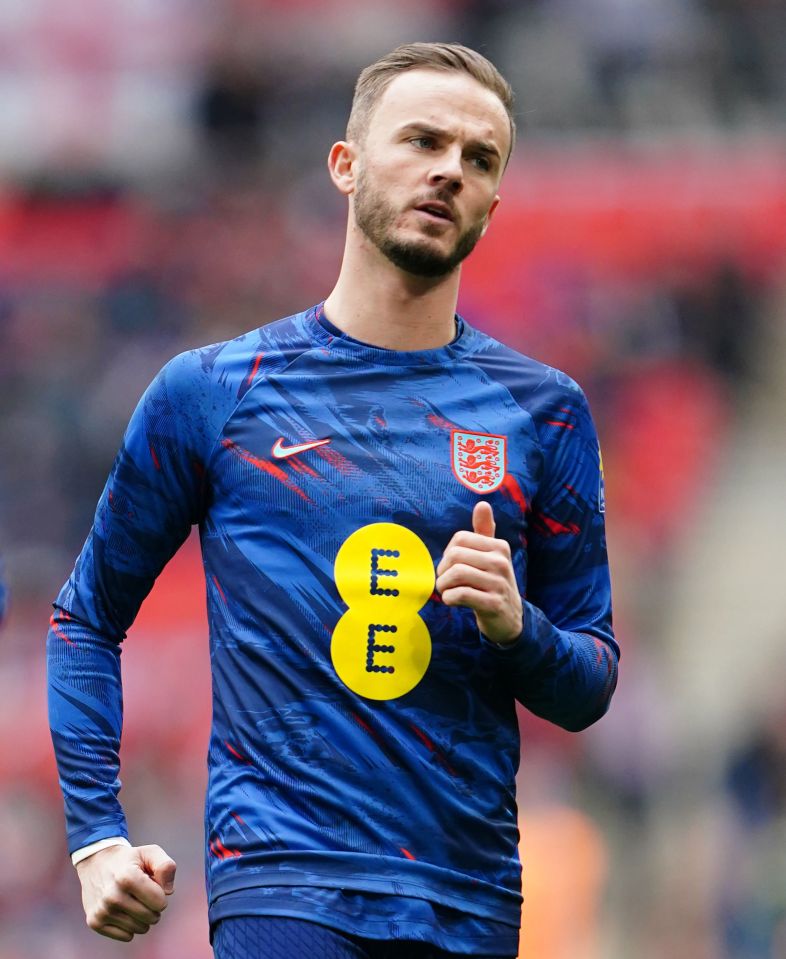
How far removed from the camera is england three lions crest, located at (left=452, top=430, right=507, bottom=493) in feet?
9.84

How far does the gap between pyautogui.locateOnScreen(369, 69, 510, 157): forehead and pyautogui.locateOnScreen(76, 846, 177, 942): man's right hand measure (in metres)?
1.36

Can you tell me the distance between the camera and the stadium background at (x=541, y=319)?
9602 mm

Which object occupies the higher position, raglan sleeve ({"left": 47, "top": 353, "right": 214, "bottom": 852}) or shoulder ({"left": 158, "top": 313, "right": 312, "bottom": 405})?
shoulder ({"left": 158, "top": 313, "right": 312, "bottom": 405})

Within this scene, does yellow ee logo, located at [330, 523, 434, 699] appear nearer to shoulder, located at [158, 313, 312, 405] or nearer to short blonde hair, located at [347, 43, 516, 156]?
shoulder, located at [158, 313, 312, 405]

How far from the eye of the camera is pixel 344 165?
3.32 m

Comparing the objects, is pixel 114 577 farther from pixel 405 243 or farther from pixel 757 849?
pixel 757 849

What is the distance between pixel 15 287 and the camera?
12781mm

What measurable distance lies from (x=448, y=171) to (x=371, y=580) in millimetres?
752

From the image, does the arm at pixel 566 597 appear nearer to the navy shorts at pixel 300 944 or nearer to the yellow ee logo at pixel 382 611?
the yellow ee logo at pixel 382 611

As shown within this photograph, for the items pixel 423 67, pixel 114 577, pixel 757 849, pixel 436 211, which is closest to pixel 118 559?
pixel 114 577

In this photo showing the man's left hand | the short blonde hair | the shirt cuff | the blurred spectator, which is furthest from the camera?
the blurred spectator

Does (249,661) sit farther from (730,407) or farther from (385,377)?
(730,407)

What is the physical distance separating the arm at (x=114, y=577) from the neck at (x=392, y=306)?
32cm

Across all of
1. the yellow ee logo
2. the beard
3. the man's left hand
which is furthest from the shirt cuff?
the beard
